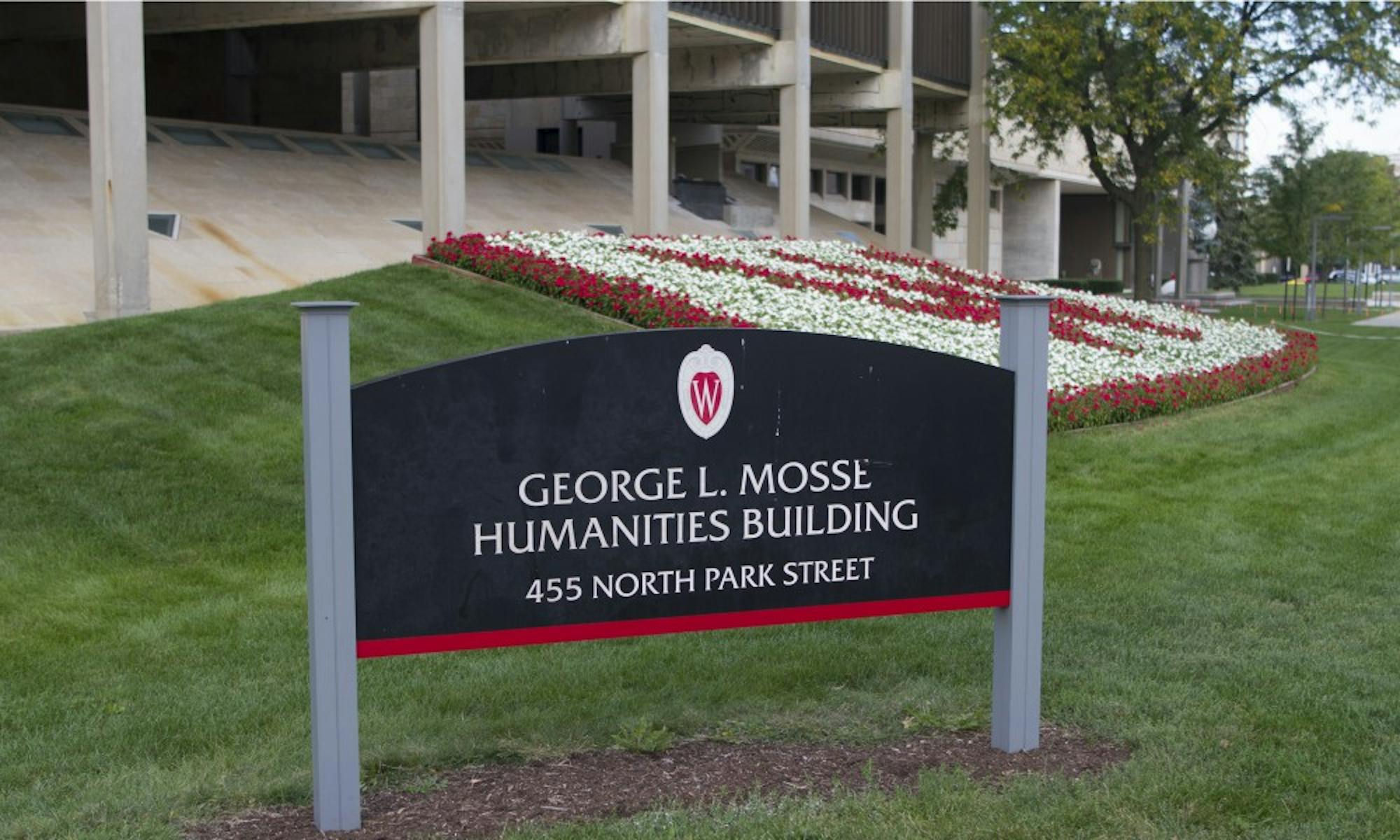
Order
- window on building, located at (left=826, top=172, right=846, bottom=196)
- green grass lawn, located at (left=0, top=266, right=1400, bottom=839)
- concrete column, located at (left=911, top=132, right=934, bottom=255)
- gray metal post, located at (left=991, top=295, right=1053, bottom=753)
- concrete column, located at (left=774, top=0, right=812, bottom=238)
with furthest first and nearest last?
1. window on building, located at (left=826, top=172, right=846, bottom=196)
2. concrete column, located at (left=911, top=132, right=934, bottom=255)
3. concrete column, located at (left=774, top=0, right=812, bottom=238)
4. gray metal post, located at (left=991, top=295, right=1053, bottom=753)
5. green grass lawn, located at (left=0, top=266, right=1400, bottom=839)

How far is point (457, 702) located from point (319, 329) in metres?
1.86

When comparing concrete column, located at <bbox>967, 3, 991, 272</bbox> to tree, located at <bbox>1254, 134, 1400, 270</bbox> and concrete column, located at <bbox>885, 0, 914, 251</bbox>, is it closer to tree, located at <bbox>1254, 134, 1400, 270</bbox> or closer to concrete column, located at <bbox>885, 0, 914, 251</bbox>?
concrete column, located at <bbox>885, 0, 914, 251</bbox>

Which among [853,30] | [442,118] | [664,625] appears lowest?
[664,625]

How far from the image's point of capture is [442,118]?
17.6 m

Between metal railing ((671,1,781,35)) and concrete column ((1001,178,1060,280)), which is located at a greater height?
metal railing ((671,1,781,35))

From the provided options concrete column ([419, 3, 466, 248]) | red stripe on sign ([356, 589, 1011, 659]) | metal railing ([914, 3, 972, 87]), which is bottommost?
red stripe on sign ([356, 589, 1011, 659])

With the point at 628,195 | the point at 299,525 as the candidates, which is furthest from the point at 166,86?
the point at 299,525

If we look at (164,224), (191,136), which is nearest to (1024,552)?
(164,224)

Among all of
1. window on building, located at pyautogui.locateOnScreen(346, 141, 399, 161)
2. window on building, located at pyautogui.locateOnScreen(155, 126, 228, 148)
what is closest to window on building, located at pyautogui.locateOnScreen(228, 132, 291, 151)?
window on building, located at pyautogui.locateOnScreen(155, 126, 228, 148)

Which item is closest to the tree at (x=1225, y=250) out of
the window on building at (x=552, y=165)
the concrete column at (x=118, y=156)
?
the window on building at (x=552, y=165)

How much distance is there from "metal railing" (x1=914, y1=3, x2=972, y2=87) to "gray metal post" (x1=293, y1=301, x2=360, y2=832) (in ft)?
86.9

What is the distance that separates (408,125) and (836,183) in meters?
14.9

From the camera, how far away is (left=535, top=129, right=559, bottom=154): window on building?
35.2 meters

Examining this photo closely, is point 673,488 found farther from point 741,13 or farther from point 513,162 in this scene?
point 513,162
